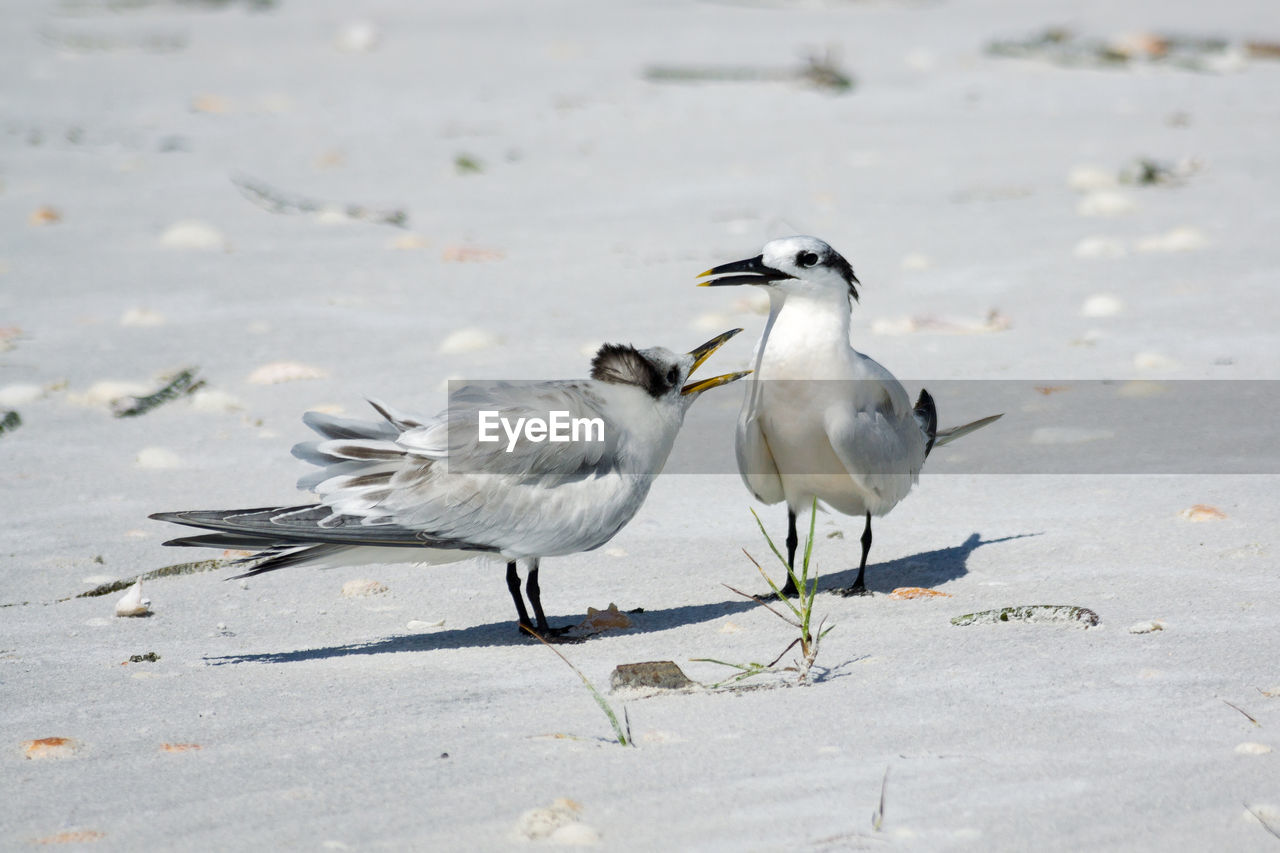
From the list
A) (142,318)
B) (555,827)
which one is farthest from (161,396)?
(555,827)

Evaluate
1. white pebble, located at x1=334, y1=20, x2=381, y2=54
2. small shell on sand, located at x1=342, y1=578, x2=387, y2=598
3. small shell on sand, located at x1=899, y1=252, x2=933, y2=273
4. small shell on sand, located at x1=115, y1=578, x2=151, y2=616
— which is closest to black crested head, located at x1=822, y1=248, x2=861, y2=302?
small shell on sand, located at x1=342, y1=578, x2=387, y2=598

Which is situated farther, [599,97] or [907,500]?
[599,97]

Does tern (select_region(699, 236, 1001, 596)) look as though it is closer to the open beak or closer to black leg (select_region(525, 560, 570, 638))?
the open beak

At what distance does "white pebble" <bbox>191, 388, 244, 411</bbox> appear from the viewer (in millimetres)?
5242

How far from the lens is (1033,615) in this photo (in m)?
3.25

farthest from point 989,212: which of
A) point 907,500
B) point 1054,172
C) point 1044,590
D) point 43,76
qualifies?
point 43,76

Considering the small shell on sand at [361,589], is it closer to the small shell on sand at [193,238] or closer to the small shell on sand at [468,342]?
the small shell on sand at [468,342]

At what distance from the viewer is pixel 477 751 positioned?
2.61m

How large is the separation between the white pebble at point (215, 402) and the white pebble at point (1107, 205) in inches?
160

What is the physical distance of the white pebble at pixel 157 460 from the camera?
4734mm

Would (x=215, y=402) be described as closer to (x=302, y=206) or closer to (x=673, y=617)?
(x=673, y=617)

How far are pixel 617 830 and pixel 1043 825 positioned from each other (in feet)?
2.02

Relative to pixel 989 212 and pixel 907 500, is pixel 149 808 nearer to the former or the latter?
pixel 907 500

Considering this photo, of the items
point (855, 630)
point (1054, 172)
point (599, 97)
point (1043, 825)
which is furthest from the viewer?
point (599, 97)
